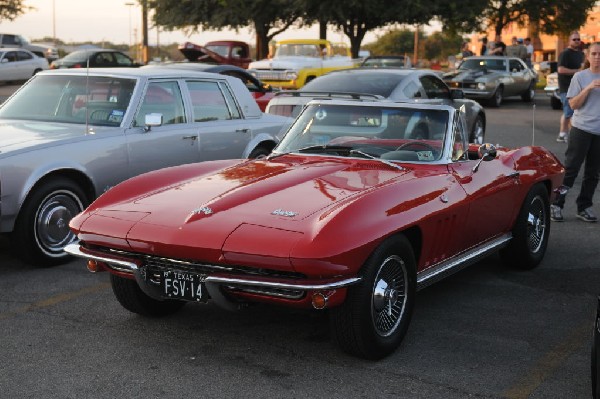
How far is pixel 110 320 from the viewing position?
530 cm

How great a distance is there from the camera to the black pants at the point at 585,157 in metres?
8.38

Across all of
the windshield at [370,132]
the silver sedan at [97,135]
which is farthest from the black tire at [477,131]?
the windshield at [370,132]

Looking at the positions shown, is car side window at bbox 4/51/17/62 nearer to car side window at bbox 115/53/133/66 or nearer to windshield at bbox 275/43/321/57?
car side window at bbox 115/53/133/66

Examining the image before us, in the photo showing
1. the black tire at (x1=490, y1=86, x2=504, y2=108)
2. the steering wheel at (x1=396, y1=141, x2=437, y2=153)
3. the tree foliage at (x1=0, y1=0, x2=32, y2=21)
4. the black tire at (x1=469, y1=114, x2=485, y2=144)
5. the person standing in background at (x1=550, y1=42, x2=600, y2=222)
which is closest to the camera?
the steering wheel at (x1=396, y1=141, x2=437, y2=153)

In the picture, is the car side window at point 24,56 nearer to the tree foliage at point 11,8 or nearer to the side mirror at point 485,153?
the tree foliage at point 11,8

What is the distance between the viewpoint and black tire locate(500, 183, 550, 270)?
6.43m

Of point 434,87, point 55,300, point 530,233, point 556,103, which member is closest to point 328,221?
point 55,300

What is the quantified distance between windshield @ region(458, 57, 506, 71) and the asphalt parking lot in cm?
2045

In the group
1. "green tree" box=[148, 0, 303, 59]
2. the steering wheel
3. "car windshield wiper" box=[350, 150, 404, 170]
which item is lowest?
"car windshield wiper" box=[350, 150, 404, 170]

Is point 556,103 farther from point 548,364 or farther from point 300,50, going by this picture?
point 548,364

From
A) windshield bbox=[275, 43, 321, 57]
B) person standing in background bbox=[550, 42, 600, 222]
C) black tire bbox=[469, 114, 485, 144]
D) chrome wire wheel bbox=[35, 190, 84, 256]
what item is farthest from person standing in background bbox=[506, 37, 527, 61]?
chrome wire wheel bbox=[35, 190, 84, 256]

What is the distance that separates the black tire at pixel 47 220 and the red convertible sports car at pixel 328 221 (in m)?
1.49

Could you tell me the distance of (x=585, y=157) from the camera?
8.55 meters

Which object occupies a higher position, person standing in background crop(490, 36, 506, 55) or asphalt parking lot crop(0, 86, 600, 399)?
person standing in background crop(490, 36, 506, 55)
